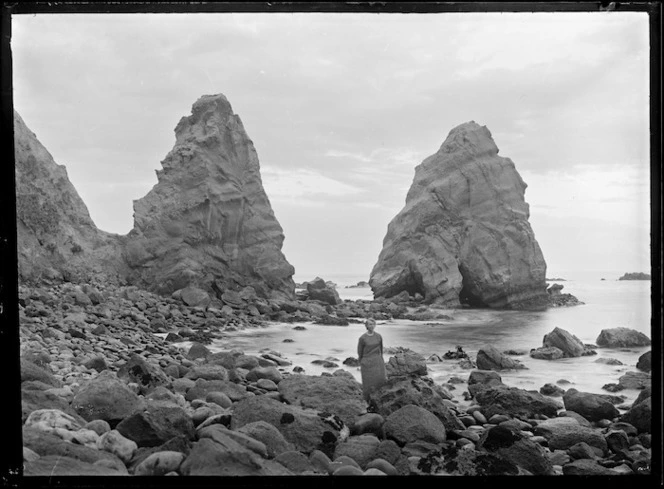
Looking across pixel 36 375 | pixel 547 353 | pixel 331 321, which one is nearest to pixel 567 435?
pixel 547 353

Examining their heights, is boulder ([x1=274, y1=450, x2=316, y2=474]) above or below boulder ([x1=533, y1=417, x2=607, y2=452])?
above

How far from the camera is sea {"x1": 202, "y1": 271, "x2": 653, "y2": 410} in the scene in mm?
9094

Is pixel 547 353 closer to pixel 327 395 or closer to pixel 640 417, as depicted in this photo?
pixel 640 417

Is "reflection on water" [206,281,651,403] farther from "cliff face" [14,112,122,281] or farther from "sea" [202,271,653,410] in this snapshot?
"cliff face" [14,112,122,281]

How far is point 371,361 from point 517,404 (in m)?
2.25

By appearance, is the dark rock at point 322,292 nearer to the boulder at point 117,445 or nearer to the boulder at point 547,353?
the boulder at point 547,353

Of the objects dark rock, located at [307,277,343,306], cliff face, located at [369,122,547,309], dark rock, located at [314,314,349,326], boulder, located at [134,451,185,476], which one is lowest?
boulder, located at [134,451,185,476]

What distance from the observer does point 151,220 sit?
20.3 meters

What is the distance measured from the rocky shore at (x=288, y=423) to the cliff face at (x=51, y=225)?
28.8ft

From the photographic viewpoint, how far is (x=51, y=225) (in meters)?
17.9

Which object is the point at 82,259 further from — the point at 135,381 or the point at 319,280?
the point at 135,381

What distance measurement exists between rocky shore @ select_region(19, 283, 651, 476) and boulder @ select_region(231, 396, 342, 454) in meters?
0.01

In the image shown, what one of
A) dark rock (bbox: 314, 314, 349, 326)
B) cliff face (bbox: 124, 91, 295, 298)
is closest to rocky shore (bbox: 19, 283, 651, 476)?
dark rock (bbox: 314, 314, 349, 326)

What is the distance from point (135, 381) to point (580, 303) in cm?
1785
